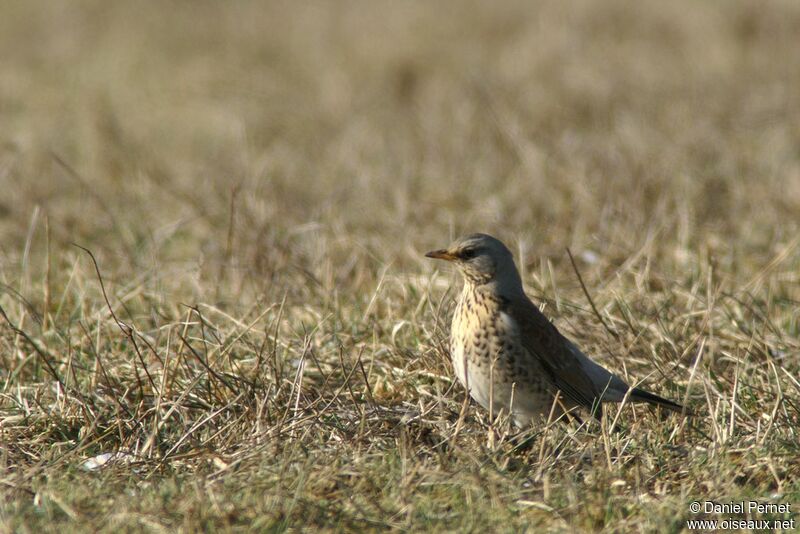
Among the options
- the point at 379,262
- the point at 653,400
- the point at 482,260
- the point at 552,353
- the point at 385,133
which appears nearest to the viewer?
the point at 653,400

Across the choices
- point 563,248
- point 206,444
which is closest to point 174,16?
point 563,248

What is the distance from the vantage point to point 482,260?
502 centimetres

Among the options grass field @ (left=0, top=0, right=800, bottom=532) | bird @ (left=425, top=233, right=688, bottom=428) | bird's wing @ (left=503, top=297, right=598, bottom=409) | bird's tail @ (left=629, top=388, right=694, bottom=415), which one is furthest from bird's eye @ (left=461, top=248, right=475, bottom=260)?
bird's tail @ (left=629, top=388, right=694, bottom=415)

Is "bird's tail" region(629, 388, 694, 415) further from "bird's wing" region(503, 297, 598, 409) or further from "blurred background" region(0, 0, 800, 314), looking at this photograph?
"blurred background" region(0, 0, 800, 314)

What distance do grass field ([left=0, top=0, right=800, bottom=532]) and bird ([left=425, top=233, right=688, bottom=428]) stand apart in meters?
0.18

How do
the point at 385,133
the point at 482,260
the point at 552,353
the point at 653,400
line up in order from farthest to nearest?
the point at 385,133, the point at 482,260, the point at 552,353, the point at 653,400

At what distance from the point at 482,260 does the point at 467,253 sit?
0.28 feet

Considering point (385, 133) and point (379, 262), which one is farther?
point (385, 133)

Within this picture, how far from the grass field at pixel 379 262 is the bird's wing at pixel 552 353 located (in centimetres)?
30

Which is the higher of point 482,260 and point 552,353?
point 482,260

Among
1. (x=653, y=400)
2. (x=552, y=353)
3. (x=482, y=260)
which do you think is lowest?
(x=653, y=400)

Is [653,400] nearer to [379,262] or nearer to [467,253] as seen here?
[467,253]

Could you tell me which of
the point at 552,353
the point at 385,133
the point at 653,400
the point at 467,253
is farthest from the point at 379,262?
the point at 385,133

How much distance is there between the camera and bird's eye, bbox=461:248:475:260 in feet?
16.6
